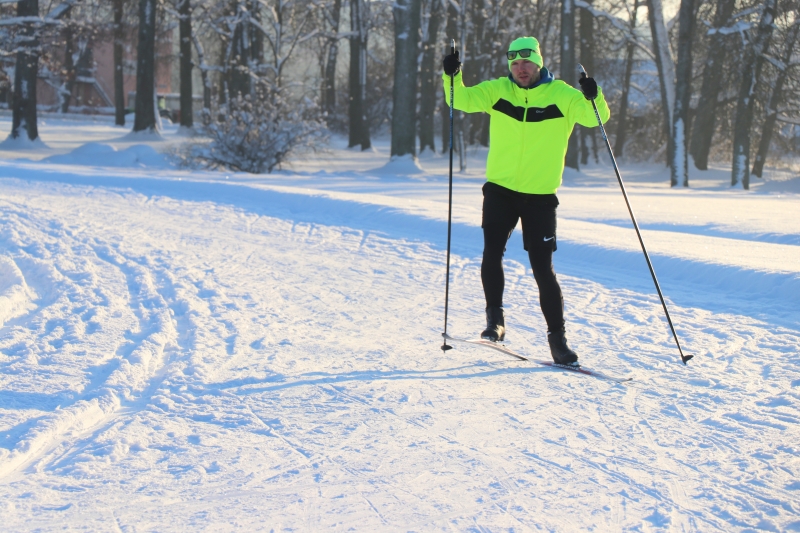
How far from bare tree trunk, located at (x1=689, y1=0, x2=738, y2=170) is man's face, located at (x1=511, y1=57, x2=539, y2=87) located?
19.2 meters

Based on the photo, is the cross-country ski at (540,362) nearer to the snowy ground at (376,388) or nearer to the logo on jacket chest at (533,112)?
the snowy ground at (376,388)

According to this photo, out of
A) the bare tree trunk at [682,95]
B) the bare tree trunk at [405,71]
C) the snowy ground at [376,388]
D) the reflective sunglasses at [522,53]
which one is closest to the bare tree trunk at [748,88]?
the bare tree trunk at [682,95]

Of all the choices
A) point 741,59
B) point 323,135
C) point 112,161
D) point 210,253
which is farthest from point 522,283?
point 741,59

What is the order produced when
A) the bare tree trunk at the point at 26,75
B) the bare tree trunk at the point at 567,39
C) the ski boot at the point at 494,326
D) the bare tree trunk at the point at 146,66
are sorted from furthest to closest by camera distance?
the bare tree trunk at the point at 146,66 → the bare tree trunk at the point at 26,75 → the bare tree trunk at the point at 567,39 → the ski boot at the point at 494,326

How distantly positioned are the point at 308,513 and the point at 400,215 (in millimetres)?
8009

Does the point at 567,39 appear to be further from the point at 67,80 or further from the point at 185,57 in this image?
the point at 67,80

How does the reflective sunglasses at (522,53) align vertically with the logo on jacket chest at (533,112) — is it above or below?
above

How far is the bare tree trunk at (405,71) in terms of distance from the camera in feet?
68.0

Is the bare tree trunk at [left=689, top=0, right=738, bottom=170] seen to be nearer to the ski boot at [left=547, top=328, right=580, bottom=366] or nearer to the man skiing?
the man skiing

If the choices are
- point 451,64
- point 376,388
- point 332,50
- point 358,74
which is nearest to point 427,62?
point 358,74

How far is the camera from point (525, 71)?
4.68 meters

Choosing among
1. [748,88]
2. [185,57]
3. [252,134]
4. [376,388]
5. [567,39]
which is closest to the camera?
[376,388]

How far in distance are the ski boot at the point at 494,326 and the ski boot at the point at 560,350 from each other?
32cm

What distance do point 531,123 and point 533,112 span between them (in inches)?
2.5
